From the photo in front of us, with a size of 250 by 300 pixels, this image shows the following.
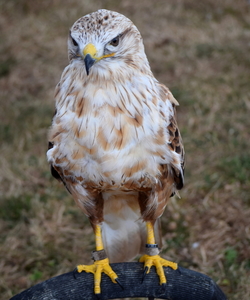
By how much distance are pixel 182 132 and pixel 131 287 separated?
9.41ft

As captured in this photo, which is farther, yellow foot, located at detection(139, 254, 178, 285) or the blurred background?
the blurred background

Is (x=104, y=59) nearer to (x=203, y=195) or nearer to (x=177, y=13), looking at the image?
(x=203, y=195)

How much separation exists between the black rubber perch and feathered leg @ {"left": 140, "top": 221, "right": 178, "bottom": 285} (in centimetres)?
3

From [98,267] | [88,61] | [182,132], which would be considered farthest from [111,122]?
[182,132]

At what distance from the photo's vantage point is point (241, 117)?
17.2 feet

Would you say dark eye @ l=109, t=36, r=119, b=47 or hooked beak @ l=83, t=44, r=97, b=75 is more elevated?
dark eye @ l=109, t=36, r=119, b=47

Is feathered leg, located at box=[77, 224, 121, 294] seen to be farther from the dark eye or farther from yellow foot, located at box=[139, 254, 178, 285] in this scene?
the dark eye

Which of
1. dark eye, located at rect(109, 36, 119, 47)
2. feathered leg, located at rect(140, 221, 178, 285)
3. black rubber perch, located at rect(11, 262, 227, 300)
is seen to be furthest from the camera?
feathered leg, located at rect(140, 221, 178, 285)

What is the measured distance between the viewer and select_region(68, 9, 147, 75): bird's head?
6.89 feet

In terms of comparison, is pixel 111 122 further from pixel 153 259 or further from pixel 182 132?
pixel 182 132

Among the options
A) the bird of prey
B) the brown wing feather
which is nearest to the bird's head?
the bird of prey

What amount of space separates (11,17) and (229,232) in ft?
20.1

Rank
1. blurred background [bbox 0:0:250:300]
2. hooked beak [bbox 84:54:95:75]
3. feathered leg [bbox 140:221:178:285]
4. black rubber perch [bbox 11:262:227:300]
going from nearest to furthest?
1. hooked beak [bbox 84:54:95:75]
2. black rubber perch [bbox 11:262:227:300]
3. feathered leg [bbox 140:221:178:285]
4. blurred background [bbox 0:0:250:300]

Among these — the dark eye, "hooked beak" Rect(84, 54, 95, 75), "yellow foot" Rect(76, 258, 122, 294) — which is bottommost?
"yellow foot" Rect(76, 258, 122, 294)
